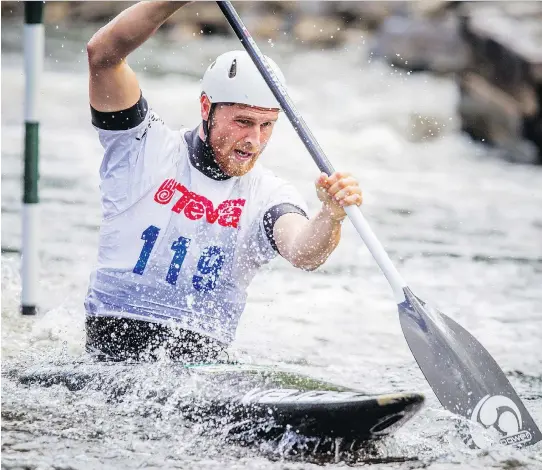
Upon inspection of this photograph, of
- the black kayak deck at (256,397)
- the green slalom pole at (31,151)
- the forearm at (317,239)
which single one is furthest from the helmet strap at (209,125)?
the green slalom pole at (31,151)

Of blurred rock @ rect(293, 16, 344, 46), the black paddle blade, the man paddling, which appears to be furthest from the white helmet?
blurred rock @ rect(293, 16, 344, 46)

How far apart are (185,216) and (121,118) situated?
1.54 feet

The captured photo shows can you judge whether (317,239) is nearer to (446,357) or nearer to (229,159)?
(229,159)

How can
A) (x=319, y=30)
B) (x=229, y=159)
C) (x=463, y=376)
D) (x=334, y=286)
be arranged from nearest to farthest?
1. (x=463, y=376)
2. (x=229, y=159)
3. (x=334, y=286)
4. (x=319, y=30)

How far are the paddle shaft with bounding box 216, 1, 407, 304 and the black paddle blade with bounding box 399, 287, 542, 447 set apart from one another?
13 cm

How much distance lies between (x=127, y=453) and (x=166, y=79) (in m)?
15.2

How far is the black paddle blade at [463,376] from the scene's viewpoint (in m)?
4.21

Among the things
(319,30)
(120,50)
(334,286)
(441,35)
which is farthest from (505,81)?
(319,30)

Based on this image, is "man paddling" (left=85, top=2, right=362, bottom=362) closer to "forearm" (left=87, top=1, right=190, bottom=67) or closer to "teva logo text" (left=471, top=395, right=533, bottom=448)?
"forearm" (left=87, top=1, right=190, bottom=67)

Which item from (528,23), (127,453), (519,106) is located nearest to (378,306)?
(127,453)

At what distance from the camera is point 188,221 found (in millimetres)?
4434

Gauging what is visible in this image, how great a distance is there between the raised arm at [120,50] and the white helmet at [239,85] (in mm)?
311

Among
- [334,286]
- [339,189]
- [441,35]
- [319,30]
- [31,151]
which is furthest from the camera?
[319,30]

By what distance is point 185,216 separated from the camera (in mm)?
4434
